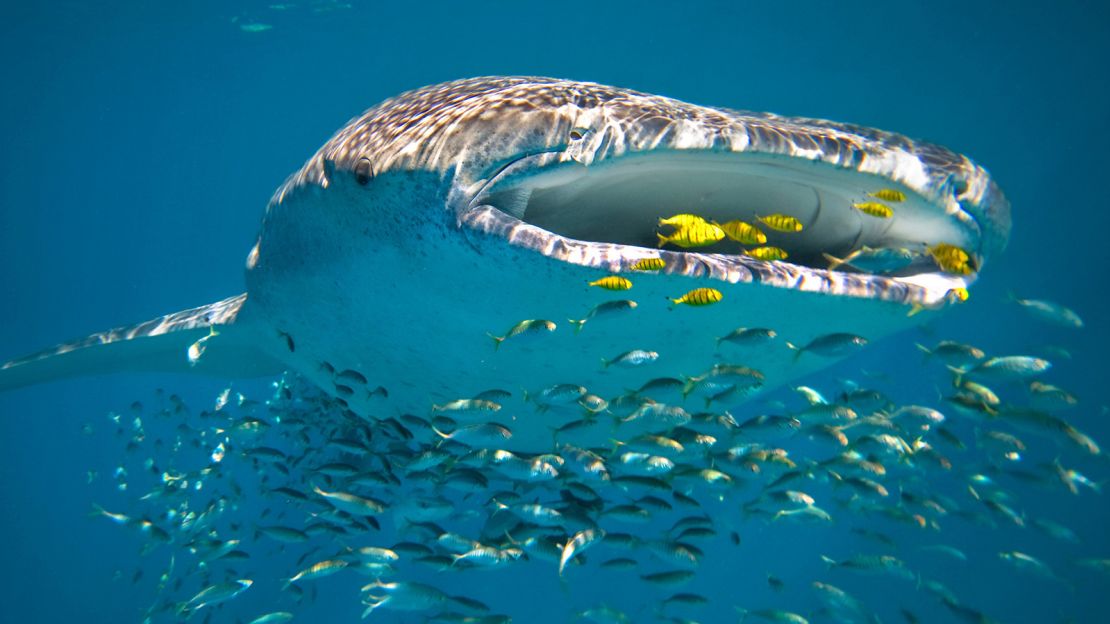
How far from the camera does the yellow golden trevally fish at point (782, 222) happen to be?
2.81 metres

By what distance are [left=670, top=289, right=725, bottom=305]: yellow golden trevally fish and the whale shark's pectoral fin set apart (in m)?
3.69

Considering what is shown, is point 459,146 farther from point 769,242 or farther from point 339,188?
point 769,242

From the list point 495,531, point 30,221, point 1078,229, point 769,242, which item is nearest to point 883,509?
point 495,531

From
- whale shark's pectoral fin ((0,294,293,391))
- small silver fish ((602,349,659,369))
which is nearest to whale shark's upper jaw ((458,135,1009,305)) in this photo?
small silver fish ((602,349,659,369))

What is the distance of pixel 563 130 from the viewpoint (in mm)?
2361

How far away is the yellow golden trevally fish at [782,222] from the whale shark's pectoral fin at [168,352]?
3.87m

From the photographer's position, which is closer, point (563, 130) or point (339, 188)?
point (563, 130)

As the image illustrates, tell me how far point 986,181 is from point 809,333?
3.17ft

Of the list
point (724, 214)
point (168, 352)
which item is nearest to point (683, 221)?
point (724, 214)

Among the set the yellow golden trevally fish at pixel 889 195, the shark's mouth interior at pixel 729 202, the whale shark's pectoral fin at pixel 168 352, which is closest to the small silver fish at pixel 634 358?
the shark's mouth interior at pixel 729 202

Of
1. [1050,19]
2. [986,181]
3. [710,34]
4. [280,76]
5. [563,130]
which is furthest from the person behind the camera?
[280,76]

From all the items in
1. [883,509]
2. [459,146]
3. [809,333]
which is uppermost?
[459,146]

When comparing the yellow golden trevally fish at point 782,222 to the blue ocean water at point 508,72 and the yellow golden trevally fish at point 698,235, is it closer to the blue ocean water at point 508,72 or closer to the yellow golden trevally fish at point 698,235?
the yellow golden trevally fish at point 698,235

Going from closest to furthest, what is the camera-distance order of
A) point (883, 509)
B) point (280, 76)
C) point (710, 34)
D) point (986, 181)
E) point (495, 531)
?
1. point (986, 181)
2. point (495, 531)
3. point (883, 509)
4. point (710, 34)
5. point (280, 76)
